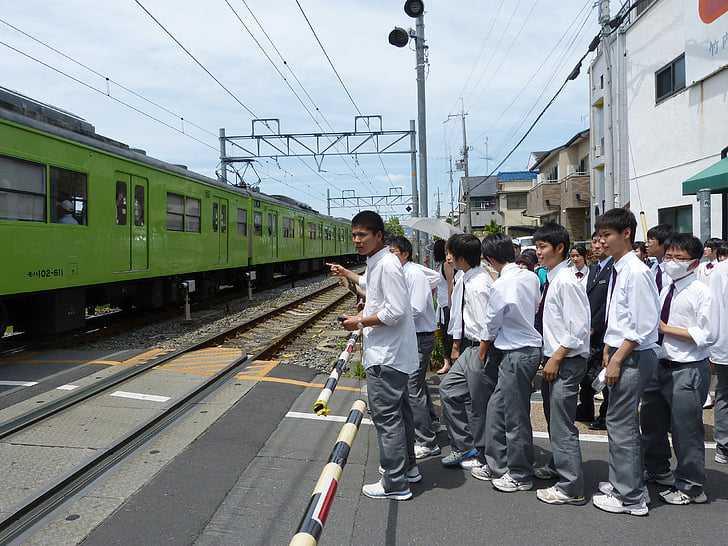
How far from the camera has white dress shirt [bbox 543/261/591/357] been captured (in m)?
3.67

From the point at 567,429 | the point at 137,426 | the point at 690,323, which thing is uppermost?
the point at 690,323

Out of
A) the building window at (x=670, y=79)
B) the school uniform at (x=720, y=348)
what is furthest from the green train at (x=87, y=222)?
the building window at (x=670, y=79)

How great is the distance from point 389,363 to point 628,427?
57.7 inches

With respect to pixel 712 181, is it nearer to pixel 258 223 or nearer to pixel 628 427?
pixel 628 427

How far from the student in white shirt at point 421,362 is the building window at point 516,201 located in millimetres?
45991

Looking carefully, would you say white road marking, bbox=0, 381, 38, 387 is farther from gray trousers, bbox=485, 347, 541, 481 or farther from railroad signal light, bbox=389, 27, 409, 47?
railroad signal light, bbox=389, 27, 409, 47

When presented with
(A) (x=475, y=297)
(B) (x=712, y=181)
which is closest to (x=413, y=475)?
(A) (x=475, y=297)

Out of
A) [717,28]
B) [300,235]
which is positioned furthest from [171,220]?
[300,235]

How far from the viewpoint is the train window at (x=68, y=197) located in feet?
26.5

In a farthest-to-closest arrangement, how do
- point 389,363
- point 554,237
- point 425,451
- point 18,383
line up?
point 18,383 → point 425,451 → point 554,237 → point 389,363

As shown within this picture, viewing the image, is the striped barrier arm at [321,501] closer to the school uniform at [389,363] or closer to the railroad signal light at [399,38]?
the school uniform at [389,363]

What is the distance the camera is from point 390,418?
3729mm

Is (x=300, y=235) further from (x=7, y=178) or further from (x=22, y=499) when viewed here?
(x=22, y=499)

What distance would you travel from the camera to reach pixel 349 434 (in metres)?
3.01
